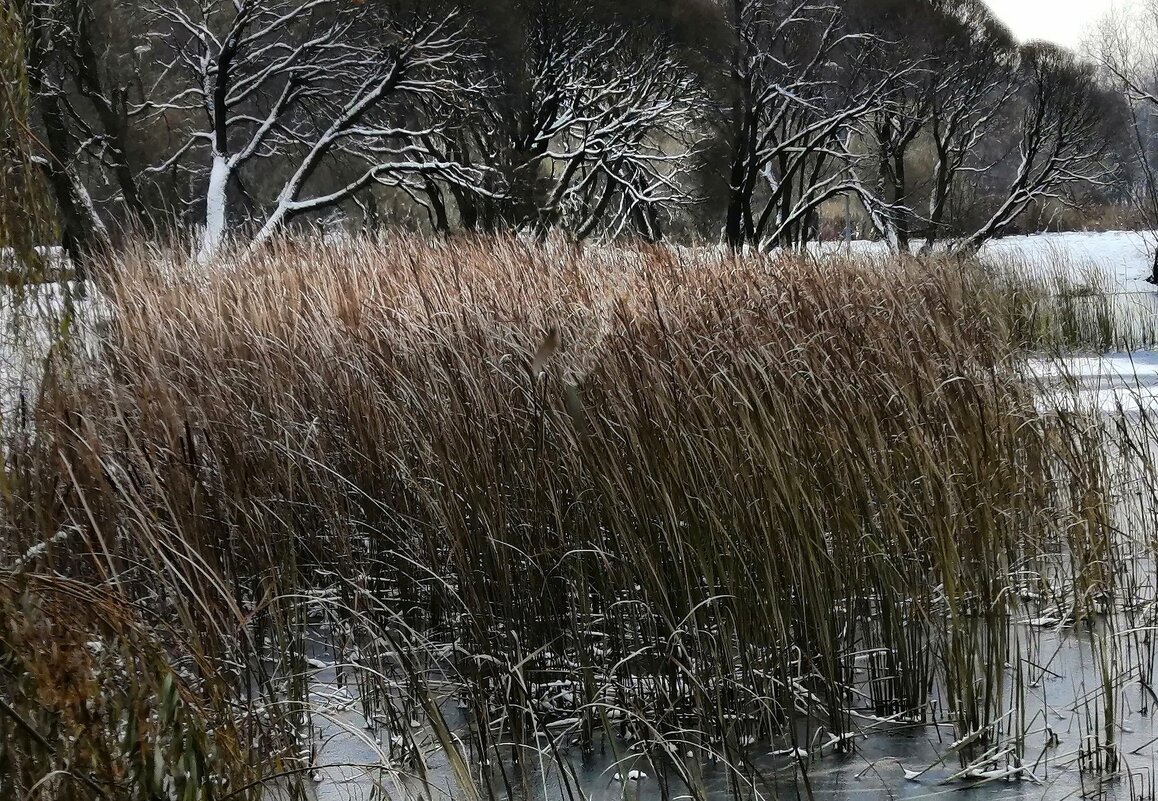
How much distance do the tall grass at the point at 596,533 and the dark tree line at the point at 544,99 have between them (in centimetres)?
922

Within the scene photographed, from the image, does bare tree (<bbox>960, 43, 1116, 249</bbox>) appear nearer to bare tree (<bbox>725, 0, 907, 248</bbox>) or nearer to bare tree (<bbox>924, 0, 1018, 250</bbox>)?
bare tree (<bbox>924, 0, 1018, 250</bbox>)

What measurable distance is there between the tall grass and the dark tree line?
9218 millimetres

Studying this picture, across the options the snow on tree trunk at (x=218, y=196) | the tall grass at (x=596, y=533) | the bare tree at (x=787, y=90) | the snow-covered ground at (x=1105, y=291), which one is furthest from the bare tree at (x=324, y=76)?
the tall grass at (x=596, y=533)

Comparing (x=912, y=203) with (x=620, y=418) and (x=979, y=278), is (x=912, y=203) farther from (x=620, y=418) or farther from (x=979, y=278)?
(x=620, y=418)

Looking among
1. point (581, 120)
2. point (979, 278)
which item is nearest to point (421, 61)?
point (581, 120)

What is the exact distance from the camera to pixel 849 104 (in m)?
17.6

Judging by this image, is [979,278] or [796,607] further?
[979,278]

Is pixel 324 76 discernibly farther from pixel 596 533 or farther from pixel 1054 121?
pixel 596 533

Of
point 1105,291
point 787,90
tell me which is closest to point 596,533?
point 1105,291

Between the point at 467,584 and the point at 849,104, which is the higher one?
the point at 849,104

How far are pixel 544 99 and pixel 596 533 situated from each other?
14.0m

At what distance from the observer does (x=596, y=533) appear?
2799 millimetres

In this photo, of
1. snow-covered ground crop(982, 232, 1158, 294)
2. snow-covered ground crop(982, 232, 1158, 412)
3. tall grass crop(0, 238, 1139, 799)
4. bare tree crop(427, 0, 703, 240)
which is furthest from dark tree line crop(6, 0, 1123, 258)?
tall grass crop(0, 238, 1139, 799)

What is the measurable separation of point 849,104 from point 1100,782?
54.4 ft
